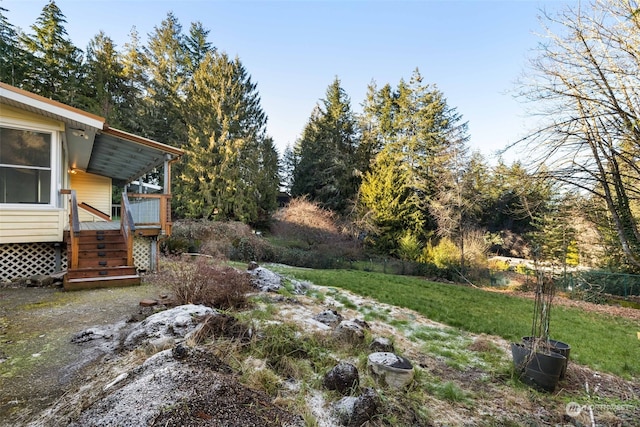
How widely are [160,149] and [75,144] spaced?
2224mm

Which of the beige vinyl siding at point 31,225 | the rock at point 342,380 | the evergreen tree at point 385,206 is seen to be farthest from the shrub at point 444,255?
the beige vinyl siding at point 31,225

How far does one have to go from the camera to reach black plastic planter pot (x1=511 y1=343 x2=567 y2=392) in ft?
11.4

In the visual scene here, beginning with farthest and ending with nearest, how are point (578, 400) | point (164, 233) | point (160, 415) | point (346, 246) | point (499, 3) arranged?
point (346, 246) → point (164, 233) → point (499, 3) → point (578, 400) → point (160, 415)

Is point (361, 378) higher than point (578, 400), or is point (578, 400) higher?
point (361, 378)

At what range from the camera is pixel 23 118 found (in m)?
6.22

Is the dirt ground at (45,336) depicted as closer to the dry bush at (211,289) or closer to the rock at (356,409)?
the dry bush at (211,289)

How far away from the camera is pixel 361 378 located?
3.06 meters

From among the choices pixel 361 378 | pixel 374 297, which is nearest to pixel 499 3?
pixel 374 297

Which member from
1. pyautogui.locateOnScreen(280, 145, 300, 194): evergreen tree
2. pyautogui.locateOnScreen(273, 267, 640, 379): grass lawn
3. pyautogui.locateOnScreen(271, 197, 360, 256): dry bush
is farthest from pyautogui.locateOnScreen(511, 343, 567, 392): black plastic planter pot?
pyautogui.locateOnScreen(280, 145, 300, 194): evergreen tree

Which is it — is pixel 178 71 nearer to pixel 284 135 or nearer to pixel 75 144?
pixel 284 135

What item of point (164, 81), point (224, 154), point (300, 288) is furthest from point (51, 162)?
point (164, 81)

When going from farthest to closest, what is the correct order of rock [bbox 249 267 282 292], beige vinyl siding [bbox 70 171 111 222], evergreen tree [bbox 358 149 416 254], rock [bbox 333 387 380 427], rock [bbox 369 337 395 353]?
evergreen tree [bbox 358 149 416 254], beige vinyl siding [bbox 70 171 111 222], rock [bbox 249 267 282 292], rock [bbox 369 337 395 353], rock [bbox 333 387 380 427]

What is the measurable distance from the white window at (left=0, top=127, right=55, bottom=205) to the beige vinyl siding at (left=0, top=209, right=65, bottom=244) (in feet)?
0.97

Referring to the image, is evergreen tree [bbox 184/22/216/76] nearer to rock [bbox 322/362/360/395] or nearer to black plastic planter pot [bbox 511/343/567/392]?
rock [bbox 322/362/360/395]
